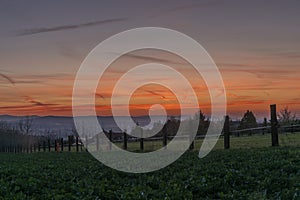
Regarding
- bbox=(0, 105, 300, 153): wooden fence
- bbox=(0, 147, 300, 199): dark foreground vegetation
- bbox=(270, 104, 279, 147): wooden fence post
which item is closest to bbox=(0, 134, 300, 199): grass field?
bbox=(0, 147, 300, 199): dark foreground vegetation

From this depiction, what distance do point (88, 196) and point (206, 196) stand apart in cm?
267

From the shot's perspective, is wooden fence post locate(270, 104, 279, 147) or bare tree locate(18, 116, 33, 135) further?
bare tree locate(18, 116, 33, 135)

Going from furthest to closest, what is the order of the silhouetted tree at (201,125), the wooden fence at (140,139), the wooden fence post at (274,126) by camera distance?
1. the silhouetted tree at (201,125)
2. the wooden fence at (140,139)
3. the wooden fence post at (274,126)

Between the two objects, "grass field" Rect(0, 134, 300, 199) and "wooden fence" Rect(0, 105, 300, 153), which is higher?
"wooden fence" Rect(0, 105, 300, 153)

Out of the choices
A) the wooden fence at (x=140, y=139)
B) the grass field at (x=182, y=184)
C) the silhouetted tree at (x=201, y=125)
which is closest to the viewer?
the grass field at (x=182, y=184)

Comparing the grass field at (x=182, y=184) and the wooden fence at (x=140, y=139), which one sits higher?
the wooden fence at (x=140, y=139)

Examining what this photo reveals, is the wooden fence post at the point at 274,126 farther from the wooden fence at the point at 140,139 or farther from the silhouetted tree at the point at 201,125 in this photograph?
the silhouetted tree at the point at 201,125

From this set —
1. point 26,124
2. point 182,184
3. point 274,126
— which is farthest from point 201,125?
point 26,124

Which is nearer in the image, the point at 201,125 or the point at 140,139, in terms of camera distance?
the point at 140,139

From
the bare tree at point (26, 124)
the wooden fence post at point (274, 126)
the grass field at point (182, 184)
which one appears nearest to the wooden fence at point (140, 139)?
the wooden fence post at point (274, 126)

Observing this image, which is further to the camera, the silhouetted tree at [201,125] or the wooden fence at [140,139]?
the silhouetted tree at [201,125]

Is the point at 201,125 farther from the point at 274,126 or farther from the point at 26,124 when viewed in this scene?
the point at 26,124

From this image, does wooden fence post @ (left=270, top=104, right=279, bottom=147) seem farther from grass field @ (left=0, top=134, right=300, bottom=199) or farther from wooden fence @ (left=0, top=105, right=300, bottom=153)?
grass field @ (left=0, top=134, right=300, bottom=199)

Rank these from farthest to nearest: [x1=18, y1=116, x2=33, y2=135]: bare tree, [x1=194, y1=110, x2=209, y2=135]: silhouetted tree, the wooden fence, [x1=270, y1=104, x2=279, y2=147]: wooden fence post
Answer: [x1=18, y1=116, x2=33, y2=135]: bare tree < [x1=194, y1=110, x2=209, y2=135]: silhouetted tree < the wooden fence < [x1=270, y1=104, x2=279, y2=147]: wooden fence post
